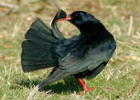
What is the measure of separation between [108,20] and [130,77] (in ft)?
11.9

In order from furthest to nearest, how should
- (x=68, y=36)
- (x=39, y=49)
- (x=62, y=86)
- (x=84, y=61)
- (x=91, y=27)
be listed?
(x=68, y=36) < (x=62, y=86) < (x=91, y=27) < (x=39, y=49) < (x=84, y=61)

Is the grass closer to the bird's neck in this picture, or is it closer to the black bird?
the black bird

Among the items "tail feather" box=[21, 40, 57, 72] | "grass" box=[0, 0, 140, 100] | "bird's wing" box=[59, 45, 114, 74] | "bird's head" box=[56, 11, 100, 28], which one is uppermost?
"bird's head" box=[56, 11, 100, 28]

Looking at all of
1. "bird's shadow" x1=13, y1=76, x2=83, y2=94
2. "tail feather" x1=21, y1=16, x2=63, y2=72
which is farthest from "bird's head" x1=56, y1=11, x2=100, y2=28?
"bird's shadow" x1=13, y1=76, x2=83, y2=94

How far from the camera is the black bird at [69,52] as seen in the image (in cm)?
386

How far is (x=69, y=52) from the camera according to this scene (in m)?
4.00

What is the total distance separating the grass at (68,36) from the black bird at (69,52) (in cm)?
33

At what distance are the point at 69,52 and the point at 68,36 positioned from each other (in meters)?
3.31

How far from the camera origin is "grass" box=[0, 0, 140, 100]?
399 centimetres

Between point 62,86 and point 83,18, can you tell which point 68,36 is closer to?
point 83,18

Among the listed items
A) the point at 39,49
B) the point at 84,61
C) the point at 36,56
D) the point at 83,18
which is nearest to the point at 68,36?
the point at 83,18

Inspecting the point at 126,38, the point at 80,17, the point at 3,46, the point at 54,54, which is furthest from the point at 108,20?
the point at 54,54

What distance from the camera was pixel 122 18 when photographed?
7.99 m

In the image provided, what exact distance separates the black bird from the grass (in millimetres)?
334
